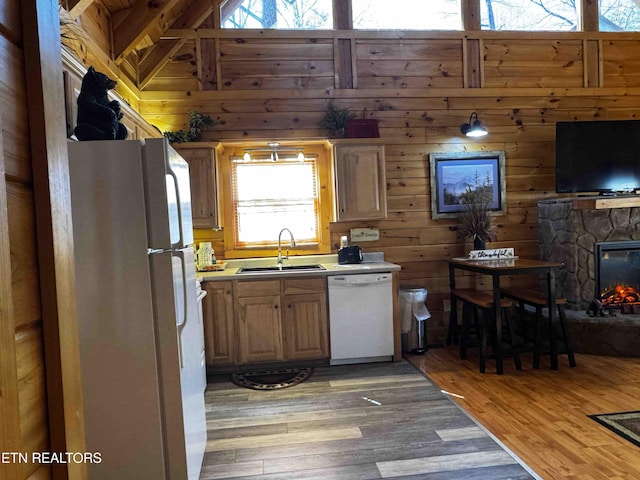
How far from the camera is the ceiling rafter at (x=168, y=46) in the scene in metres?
3.95

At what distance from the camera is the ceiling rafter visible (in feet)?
13.0

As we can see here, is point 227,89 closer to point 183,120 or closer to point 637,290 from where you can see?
point 183,120

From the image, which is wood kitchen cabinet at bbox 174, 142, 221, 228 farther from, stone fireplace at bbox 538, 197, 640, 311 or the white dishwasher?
stone fireplace at bbox 538, 197, 640, 311

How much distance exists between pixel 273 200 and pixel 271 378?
1.76 m

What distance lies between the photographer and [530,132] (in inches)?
174

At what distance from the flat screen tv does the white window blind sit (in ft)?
8.74

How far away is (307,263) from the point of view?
4.10 meters

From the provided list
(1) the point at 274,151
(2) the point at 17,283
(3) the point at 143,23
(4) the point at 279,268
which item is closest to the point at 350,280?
(4) the point at 279,268

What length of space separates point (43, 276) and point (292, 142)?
3.65 m

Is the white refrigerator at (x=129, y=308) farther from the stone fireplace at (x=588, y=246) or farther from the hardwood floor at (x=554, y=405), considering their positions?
the stone fireplace at (x=588, y=246)

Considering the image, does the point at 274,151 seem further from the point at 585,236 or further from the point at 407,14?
the point at 585,236

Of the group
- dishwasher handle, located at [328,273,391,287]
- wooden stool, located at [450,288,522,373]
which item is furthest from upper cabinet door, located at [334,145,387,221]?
wooden stool, located at [450,288,522,373]

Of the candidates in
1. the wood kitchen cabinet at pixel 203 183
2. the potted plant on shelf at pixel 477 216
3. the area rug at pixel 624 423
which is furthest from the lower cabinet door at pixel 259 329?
the area rug at pixel 624 423

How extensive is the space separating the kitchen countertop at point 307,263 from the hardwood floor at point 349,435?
2.98ft
